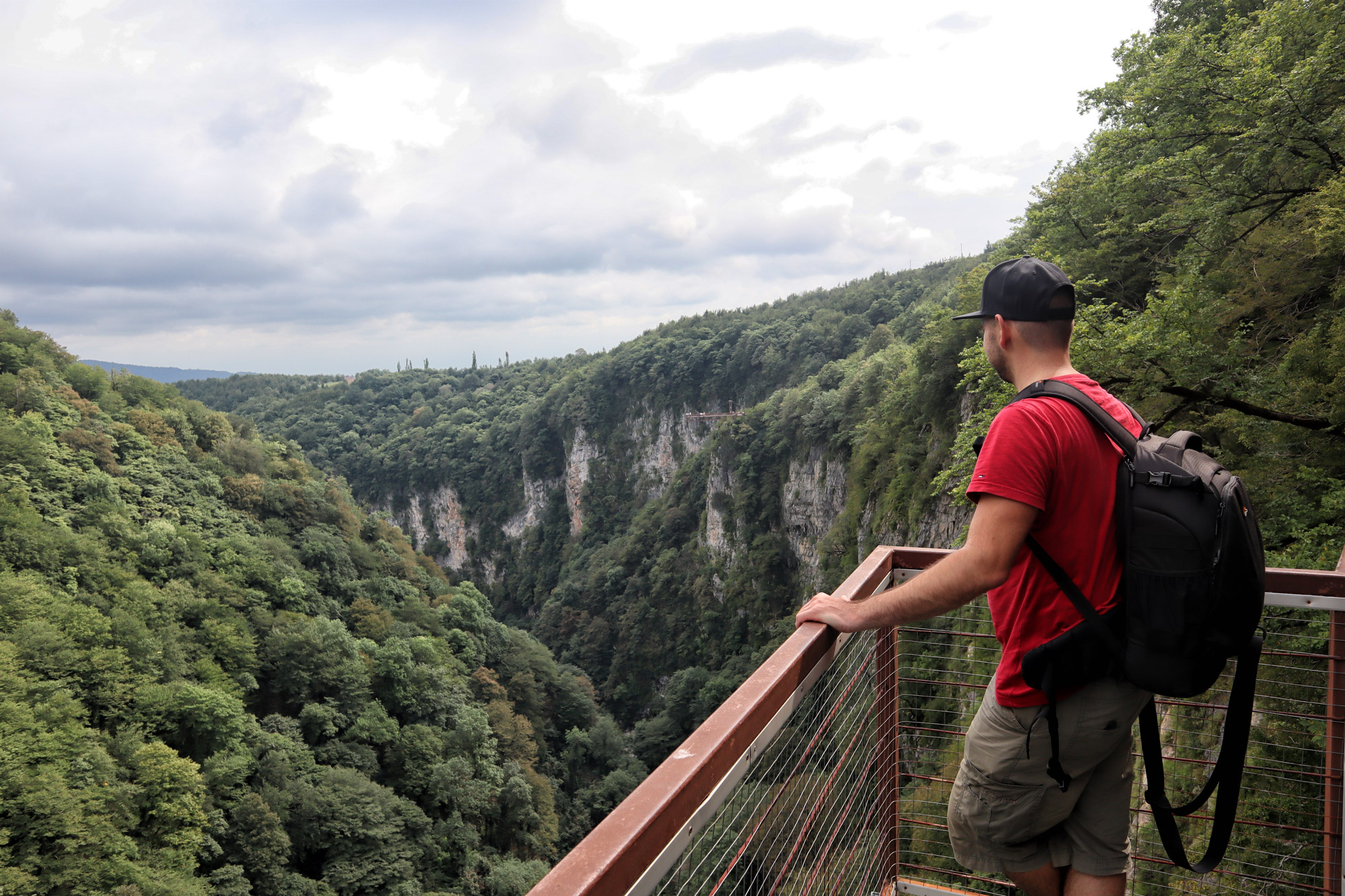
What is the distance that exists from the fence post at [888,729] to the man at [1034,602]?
58 cm

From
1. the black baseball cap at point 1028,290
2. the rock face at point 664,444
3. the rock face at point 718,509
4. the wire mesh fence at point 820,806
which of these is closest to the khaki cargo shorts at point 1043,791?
the wire mesh fence at point 820,806

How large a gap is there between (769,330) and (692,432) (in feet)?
41.8

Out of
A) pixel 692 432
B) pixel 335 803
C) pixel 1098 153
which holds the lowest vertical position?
pixel 335 803

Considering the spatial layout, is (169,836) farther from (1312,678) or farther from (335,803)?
(1312,678)

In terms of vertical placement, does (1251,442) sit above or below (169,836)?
above

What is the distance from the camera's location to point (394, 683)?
101 ft

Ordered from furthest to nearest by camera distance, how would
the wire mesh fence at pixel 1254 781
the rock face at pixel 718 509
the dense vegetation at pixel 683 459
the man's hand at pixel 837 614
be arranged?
the rock face at pixel 718 509, the dense vegetation at pixel 683 459, the wire mesh fence at pixel 1254 781, the man's hand at pixel 837 614

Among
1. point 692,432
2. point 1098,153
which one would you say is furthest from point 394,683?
point 692,432

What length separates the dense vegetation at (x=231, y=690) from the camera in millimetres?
18828

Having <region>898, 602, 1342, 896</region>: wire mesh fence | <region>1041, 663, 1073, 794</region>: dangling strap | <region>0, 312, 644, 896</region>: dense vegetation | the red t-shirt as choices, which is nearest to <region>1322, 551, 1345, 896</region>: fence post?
<region>898, 602, 1342, 896</region>: wire mesh fence

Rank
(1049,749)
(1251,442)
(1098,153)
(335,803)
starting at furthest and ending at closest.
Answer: (335,803)
(1098,153)
(1251,442)
(1049,749)

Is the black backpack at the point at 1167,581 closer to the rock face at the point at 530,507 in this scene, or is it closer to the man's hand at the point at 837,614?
the man's hand at the point at 837,614

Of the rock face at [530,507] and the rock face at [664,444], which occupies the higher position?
the rock face at [664,444]

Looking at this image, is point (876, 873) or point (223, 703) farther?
point (223, 703)
